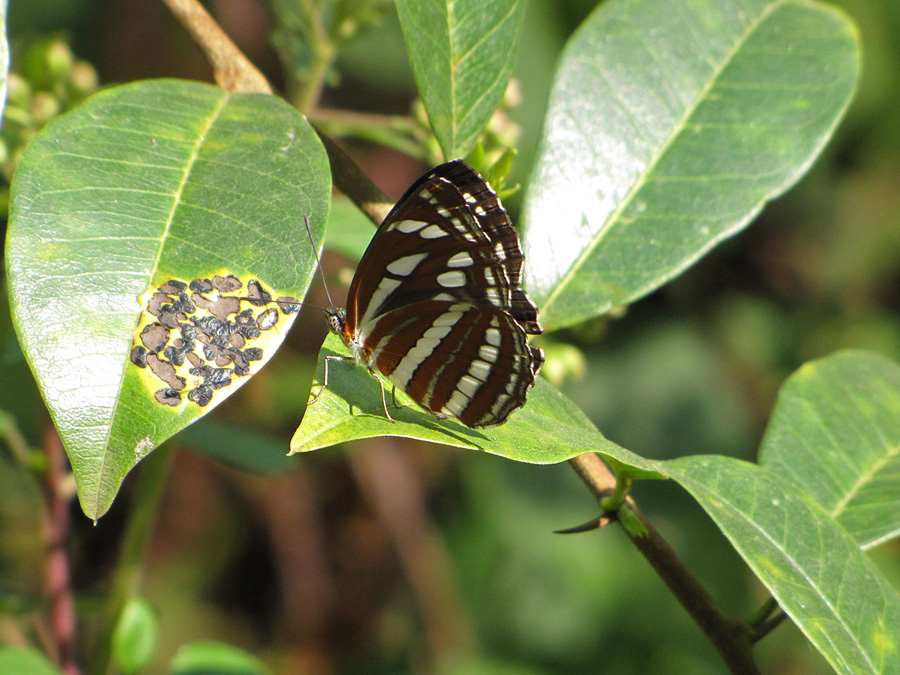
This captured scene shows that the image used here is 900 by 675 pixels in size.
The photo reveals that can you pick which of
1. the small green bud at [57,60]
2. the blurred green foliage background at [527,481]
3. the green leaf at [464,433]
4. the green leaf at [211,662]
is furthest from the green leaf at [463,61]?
the blurred green foliage background at [527,481]

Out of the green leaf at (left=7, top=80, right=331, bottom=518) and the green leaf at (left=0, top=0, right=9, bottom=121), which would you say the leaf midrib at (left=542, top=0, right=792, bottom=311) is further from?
the green leaf at (left=0, top=0, right=9, bottom=121)

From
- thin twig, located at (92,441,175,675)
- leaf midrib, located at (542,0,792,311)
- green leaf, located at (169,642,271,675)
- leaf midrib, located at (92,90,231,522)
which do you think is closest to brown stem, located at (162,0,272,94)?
leaf midrib, located at (92,90,231,522)

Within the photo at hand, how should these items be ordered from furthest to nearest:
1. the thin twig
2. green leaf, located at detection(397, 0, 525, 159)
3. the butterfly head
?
the thin twig < the butterfly head < green leaf, located at detection(397, 0, 525, 159)

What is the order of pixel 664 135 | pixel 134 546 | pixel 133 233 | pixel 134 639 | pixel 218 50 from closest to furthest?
pixel 133 233 → pixel 218 50 → pixel 664 135 → pixel 134 546 → pixel 134 639

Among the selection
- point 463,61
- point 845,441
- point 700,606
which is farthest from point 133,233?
point 845,441

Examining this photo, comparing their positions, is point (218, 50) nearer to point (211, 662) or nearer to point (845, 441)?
point (845, 441)

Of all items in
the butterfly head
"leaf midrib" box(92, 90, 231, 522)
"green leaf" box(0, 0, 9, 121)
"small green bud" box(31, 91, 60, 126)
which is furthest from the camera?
"small green bud" box(31, 91, 60, 126)
